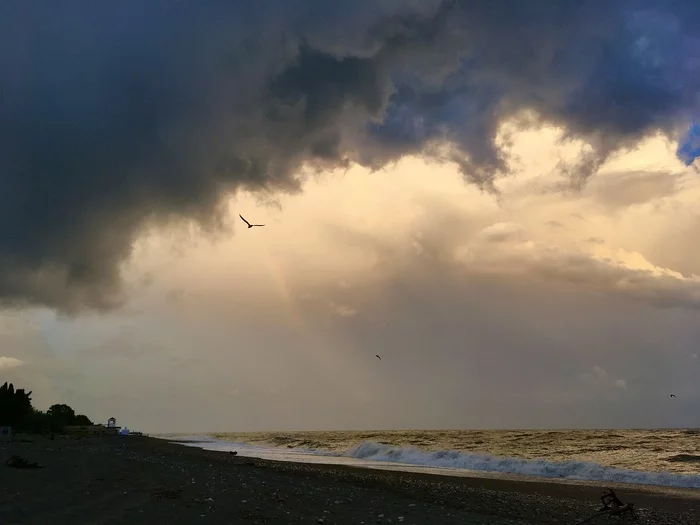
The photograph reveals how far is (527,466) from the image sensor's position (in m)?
41.4

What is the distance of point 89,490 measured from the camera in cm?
1348

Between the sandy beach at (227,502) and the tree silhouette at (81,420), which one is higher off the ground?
the tree silhouette at (81,420)

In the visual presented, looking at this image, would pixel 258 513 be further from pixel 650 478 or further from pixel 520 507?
pixel 650 478

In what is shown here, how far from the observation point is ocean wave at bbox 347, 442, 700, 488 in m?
34.6

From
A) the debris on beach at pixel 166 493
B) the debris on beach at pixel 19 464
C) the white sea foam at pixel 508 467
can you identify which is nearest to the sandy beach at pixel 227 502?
the debris on beach at pixel 166 493

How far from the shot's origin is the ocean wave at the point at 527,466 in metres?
34.6

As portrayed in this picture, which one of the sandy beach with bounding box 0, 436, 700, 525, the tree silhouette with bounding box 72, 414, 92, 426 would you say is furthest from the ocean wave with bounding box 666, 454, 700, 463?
the tree silhouette with bounding box 72, 414, 92, 426

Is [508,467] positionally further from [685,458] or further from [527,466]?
[685,458]

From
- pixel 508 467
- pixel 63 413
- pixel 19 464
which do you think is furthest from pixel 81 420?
pixel 19 464

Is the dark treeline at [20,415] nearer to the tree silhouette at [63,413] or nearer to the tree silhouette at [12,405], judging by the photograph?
the tree silhouette at [12,405]

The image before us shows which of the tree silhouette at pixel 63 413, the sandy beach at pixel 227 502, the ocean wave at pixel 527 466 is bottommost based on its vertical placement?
the sandy beach at pixel 227 502

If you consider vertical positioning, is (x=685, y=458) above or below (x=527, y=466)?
above

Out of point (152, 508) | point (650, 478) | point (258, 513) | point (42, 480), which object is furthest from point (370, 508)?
point (650, 478)

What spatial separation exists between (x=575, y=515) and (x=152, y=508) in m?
14.5
